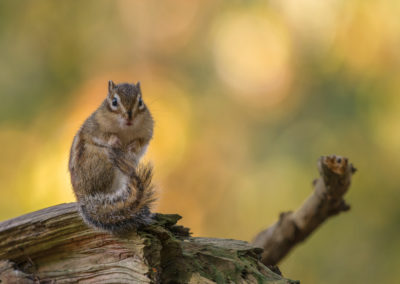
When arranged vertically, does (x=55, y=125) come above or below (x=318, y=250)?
above

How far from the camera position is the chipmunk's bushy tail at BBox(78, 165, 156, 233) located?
246cm

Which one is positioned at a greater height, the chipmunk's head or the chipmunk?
the chipmunk's head

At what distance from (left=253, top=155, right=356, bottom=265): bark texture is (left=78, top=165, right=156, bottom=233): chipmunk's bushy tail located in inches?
48.6

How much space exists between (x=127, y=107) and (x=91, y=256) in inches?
34.4

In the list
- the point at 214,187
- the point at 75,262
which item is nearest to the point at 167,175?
the point at 214,187

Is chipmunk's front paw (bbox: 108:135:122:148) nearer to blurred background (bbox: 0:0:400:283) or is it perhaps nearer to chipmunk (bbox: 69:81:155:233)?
chipmunk (bbox: 69:81:155:233)

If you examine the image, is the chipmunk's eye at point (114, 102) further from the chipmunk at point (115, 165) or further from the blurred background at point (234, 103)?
the blurred background at point (234, 103)

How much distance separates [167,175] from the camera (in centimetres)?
635

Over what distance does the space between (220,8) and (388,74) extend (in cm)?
213

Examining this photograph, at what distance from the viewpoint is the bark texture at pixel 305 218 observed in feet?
11.6

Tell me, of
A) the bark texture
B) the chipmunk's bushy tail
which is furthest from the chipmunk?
the bark texture

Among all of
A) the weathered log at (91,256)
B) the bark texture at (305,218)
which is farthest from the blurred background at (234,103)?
the weathered log at (91,256)

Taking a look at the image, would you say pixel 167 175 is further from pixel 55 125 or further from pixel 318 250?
pixel 318 250

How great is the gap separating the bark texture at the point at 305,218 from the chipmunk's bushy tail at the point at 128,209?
1234 mm
